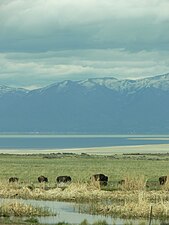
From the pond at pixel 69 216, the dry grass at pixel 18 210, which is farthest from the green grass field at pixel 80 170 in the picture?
the dry grass at pixel 18 210

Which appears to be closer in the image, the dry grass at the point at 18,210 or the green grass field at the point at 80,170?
the dry grass at the point at 18,210

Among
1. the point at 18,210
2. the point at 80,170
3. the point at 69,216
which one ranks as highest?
the point at 80,170

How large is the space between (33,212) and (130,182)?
12.7 meters

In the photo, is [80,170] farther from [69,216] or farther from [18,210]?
[18,210]

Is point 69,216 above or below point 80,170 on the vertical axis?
below

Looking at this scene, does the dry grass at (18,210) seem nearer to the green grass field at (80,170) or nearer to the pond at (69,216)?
the pond at (69,216)

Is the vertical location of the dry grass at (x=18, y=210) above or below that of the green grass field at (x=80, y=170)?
below

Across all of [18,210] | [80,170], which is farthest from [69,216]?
[80,170]

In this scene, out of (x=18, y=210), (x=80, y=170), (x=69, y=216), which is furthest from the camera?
(x=80, y=170)

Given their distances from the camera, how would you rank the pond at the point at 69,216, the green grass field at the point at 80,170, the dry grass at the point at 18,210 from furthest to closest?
the green grass field at the point at 80,170
the dry grass at the point at 18,210
the pond at the point at 69,216

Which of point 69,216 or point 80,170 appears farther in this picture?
point 80,170

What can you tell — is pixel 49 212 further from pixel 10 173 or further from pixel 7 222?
pixel 10 173

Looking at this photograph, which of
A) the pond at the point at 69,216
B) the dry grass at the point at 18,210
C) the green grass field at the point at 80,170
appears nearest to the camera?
the pond at the point at 69,216

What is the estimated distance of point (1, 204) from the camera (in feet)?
120
